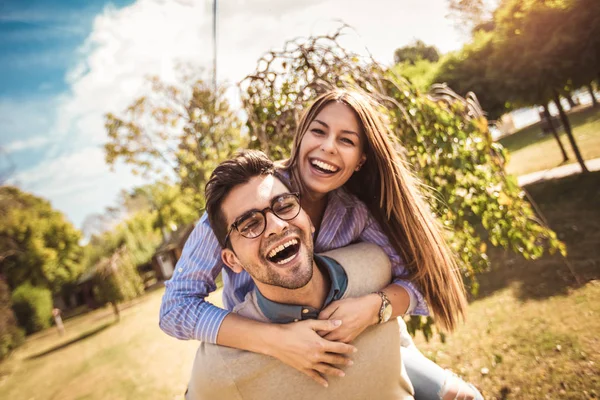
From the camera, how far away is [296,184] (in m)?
2.54

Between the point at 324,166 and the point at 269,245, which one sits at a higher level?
the point at 324,166

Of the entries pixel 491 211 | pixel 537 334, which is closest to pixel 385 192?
pixel 491 211

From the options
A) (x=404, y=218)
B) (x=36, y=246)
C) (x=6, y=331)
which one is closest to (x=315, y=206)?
(x=404, y=218)

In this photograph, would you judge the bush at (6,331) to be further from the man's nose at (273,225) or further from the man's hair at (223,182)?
the man's nose at (273,225)

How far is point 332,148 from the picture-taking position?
7.73 feet

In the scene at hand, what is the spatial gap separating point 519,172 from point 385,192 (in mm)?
15103

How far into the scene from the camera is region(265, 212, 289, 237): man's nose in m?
1.90

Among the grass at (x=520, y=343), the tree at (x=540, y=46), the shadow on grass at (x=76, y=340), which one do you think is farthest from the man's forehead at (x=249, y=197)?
the shadow on grass at (x=76, y=340)

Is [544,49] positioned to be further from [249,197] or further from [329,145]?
[249,197]

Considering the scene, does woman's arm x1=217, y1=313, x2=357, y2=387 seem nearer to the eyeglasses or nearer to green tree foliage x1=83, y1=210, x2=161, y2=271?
the eyeglasses

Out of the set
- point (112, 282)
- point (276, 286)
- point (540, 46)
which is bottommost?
point (112, 282)

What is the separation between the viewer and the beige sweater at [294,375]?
1.73 meters

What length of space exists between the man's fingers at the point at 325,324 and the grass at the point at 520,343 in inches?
135

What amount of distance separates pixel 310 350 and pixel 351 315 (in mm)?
284
